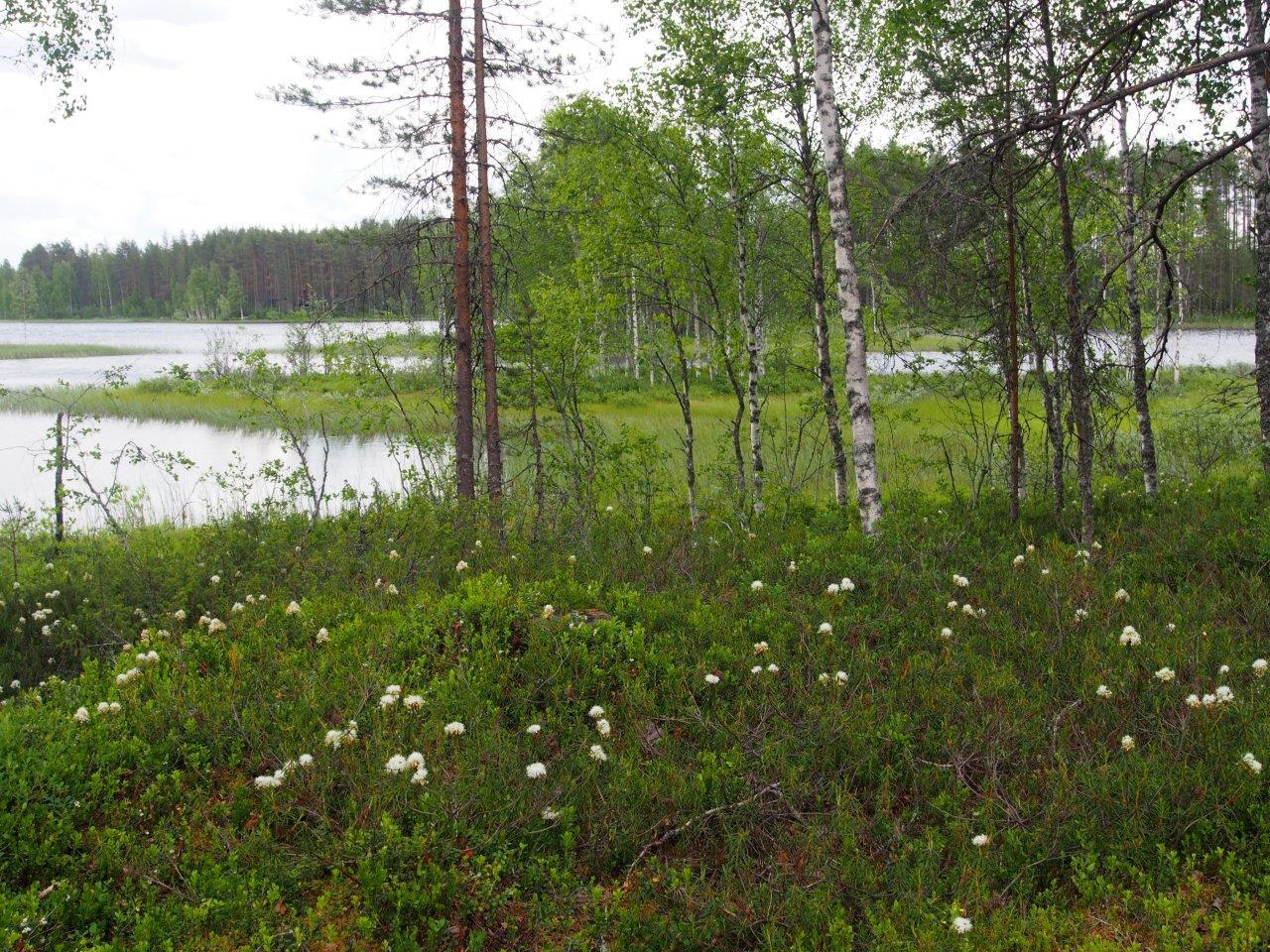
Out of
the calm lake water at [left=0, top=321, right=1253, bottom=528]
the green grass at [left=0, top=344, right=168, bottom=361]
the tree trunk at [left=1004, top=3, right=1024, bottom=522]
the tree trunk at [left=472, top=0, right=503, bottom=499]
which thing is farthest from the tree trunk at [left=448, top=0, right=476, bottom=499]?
the green grass at [left=0, top=344, right=168, bottom=361]

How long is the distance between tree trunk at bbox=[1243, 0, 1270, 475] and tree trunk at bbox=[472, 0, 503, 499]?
9.14m

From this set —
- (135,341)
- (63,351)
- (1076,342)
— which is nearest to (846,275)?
(1076,342)

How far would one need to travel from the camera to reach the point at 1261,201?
30.1ft

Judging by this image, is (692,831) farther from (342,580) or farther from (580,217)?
(580,217)

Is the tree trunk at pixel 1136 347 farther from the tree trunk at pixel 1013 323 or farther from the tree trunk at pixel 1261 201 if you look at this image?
the tree trunk at pixel 1013 323

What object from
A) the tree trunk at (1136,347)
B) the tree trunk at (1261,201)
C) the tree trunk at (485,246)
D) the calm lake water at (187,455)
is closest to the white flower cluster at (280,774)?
A: the tree trunk at (485,246)

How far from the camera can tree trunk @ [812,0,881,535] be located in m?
9.08

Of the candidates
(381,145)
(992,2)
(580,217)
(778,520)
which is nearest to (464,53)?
(381,145)

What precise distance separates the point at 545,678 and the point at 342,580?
3395 mm

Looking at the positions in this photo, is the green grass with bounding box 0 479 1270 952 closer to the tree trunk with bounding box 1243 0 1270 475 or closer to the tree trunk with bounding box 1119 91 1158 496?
the tree trunk with bounding box 1243 0 1270 475

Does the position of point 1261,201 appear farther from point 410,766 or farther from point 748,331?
point 410,766

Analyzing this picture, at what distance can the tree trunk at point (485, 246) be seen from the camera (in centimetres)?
1188

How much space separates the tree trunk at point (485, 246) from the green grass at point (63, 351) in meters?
49.3

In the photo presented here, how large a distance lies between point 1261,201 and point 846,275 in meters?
4.64
